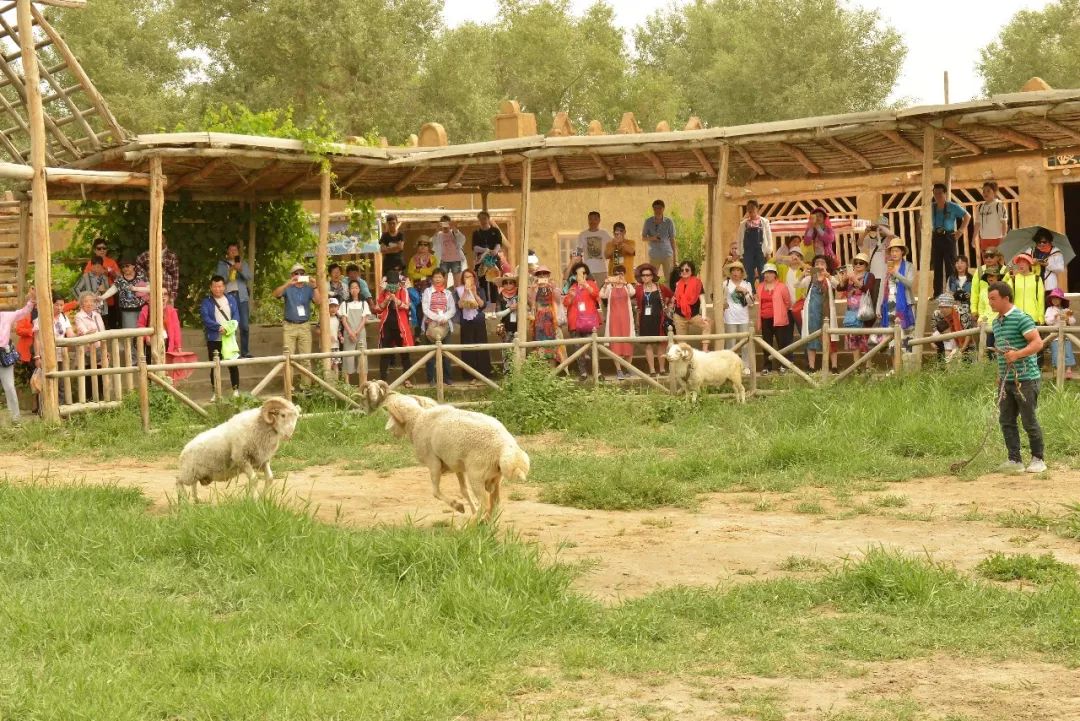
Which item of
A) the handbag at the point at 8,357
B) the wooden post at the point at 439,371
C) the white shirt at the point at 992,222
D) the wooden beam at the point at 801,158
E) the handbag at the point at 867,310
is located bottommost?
the wooden post at the point at 439,371

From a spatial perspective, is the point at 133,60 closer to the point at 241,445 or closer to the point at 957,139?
the point at 957,139

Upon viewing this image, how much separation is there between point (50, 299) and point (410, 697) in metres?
10.6

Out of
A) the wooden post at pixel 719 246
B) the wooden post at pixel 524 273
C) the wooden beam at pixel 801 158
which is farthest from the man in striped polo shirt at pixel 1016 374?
the wooden post at pixel 524 273

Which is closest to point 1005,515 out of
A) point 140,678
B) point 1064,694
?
point 1064,694

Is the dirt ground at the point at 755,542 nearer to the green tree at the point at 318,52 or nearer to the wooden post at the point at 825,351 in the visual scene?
the wooden post at the point at 825,351

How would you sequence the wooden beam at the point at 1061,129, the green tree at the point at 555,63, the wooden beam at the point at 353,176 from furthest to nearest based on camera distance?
the green tree at the point at 555,63 < the wooden beam at the point at 353,176 < the wooden beam at the point at 1061,129

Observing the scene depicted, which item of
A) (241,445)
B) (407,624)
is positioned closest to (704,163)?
(241,445)

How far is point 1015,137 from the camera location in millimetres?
17047

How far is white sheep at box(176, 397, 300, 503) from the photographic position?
10.9 m

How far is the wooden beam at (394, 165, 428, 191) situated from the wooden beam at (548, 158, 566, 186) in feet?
5.62

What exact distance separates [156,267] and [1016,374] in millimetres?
9639

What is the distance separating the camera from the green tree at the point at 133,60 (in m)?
39.1

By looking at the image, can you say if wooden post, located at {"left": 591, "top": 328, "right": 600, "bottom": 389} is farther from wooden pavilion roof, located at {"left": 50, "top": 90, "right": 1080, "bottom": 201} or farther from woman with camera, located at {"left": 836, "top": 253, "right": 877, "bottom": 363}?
woman with camera, located at {"left": 836, "top": 253, "right": 877, "bottom": 363}

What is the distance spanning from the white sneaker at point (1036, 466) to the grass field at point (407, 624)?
3.40 meters
